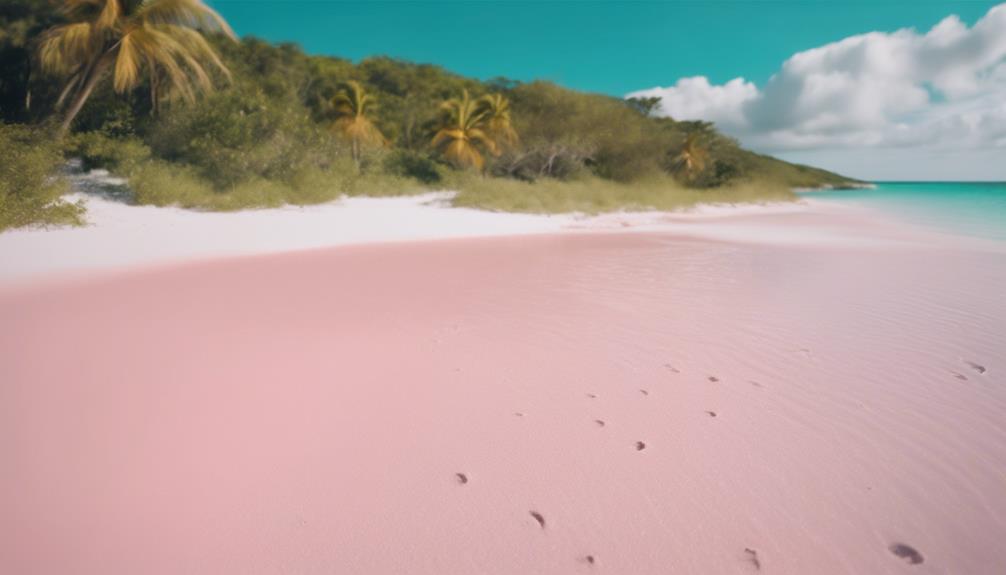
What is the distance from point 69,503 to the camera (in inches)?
69.5

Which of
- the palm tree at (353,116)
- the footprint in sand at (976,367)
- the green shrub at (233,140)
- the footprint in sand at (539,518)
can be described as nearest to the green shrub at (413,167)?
the palm tree at (353,116)

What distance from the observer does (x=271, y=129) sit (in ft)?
45.0

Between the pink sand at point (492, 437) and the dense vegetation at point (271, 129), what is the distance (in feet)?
25.1

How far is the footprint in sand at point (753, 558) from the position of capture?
155cm

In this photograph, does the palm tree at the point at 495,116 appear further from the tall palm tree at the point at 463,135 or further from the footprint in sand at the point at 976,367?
the footprint in sand at the point at 976,367

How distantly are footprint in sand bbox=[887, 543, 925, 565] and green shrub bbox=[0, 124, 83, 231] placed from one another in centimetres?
1138

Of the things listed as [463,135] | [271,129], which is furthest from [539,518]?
[463,135]

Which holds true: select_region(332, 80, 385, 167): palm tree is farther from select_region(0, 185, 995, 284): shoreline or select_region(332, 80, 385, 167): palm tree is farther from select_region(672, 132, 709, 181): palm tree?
select_region(672, 132, 709, 181): palm tree

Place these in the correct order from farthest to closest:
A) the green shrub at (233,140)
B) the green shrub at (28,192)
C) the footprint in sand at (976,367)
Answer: the green shrub at (233,140) < the green shrub at (28,192) < the footprint in sand at (976,367)

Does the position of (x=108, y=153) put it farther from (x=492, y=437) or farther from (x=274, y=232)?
(x=492, y=437)

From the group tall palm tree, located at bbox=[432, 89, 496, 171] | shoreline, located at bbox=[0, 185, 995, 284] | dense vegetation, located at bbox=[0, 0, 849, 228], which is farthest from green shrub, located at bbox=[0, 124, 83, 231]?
tall palm tree, located at bbox=[432, 89, 496, 171]

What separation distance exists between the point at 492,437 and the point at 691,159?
38.5 metres

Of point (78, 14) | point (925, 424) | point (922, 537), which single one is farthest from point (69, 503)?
point (78, 14)

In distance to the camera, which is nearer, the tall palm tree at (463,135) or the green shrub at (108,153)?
the green shrub at (108,153)
